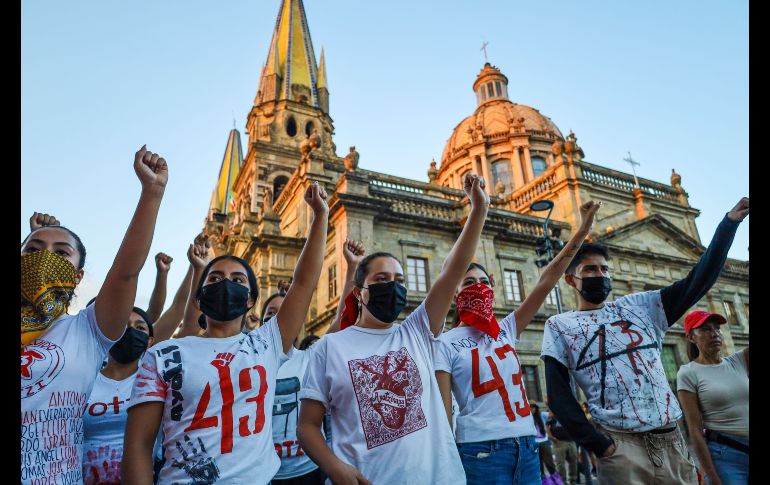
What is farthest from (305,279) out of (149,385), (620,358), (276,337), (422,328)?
(620,358)

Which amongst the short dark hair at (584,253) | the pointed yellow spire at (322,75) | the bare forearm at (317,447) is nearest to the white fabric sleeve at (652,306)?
the short dark hair at (584,253)

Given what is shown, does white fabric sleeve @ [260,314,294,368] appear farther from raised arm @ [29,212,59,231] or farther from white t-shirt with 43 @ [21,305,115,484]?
raised arm @ [29,212,59,231]

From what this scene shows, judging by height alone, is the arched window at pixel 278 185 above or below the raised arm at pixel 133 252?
above

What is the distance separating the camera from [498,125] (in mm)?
39344

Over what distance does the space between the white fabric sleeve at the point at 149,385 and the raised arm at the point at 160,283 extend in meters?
1.84

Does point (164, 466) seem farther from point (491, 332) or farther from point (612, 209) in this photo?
point (612, 209)

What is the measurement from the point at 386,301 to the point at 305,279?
545 millimetres

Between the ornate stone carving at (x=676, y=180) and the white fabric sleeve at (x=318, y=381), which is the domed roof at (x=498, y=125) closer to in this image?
the ornate stone carving at (x=676, y=180)

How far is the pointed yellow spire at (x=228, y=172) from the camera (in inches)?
2069

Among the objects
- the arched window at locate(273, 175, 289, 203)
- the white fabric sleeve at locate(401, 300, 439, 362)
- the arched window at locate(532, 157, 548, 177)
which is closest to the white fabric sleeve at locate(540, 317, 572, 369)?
the white fabric sleeve at locate(401, 300, 439, 362)

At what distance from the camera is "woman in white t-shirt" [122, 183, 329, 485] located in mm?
2322

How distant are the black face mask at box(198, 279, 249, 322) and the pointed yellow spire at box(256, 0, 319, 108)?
116 ft

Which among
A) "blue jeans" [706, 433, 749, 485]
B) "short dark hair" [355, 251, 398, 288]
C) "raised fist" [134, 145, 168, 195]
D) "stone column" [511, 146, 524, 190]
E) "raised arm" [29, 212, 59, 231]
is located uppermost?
"stone column" [511, 146, 524, 190]
